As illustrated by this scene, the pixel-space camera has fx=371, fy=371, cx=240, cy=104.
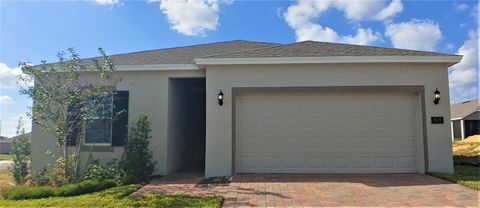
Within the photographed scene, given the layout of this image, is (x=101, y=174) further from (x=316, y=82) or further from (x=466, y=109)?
(x=466, y=109)

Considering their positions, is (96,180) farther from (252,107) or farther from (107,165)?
(252,107)

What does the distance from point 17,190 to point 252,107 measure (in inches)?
235

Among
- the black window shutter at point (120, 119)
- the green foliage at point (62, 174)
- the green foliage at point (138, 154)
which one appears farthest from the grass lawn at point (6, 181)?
the green foliage at point (138, 154)

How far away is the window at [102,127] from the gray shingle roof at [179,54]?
141cm

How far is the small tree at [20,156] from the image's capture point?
10570 millimetres

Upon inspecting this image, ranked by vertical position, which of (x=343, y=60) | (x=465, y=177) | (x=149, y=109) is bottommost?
(x=465, y=177)

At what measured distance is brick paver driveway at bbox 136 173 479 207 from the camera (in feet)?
22.2

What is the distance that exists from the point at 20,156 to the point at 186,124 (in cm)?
519

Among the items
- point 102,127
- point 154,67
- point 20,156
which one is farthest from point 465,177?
point 20,156

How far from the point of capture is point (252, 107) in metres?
10.5

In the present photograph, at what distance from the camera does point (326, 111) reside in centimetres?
1034

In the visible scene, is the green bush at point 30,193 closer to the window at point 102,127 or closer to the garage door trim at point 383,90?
the window at point 102,127

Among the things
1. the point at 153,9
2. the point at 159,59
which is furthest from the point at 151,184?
the point at 153,9

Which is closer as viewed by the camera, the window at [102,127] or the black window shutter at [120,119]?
the window at [102,127]
